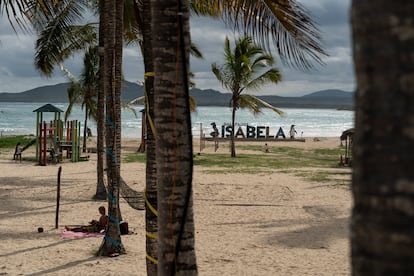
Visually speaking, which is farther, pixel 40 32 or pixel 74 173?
pixel 74 173

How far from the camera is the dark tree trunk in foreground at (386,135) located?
142 centimetres

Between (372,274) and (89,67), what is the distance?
31.0 m

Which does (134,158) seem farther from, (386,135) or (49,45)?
(386,135)

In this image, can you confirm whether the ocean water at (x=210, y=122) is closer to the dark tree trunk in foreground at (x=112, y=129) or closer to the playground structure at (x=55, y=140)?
the playground structure at (x=55, y=140)

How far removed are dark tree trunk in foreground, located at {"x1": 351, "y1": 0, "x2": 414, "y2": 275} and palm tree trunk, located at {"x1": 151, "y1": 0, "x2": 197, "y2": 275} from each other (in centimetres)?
205

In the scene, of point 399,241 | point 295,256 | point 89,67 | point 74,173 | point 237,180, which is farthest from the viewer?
point 89,67

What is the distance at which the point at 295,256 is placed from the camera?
9.35 metres

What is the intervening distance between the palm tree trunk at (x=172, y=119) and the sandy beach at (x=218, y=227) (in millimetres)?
4959

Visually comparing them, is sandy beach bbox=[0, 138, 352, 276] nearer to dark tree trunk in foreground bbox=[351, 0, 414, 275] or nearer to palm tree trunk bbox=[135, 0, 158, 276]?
palm tree trunk bbox=[135, 0, 158, 276]

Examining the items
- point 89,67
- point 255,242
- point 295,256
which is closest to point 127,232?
point 255,242

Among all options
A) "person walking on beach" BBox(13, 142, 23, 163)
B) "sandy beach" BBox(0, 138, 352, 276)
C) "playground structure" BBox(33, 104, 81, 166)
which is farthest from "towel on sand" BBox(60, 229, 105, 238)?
"person walking on beach" BBox(13, 142, 23, 163)

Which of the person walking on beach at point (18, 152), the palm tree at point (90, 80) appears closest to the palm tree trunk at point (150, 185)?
the person walking on beach at point (18, 152)

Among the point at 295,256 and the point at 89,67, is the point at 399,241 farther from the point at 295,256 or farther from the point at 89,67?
the point at 89,67

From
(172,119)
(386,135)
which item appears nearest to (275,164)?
(172,119)
